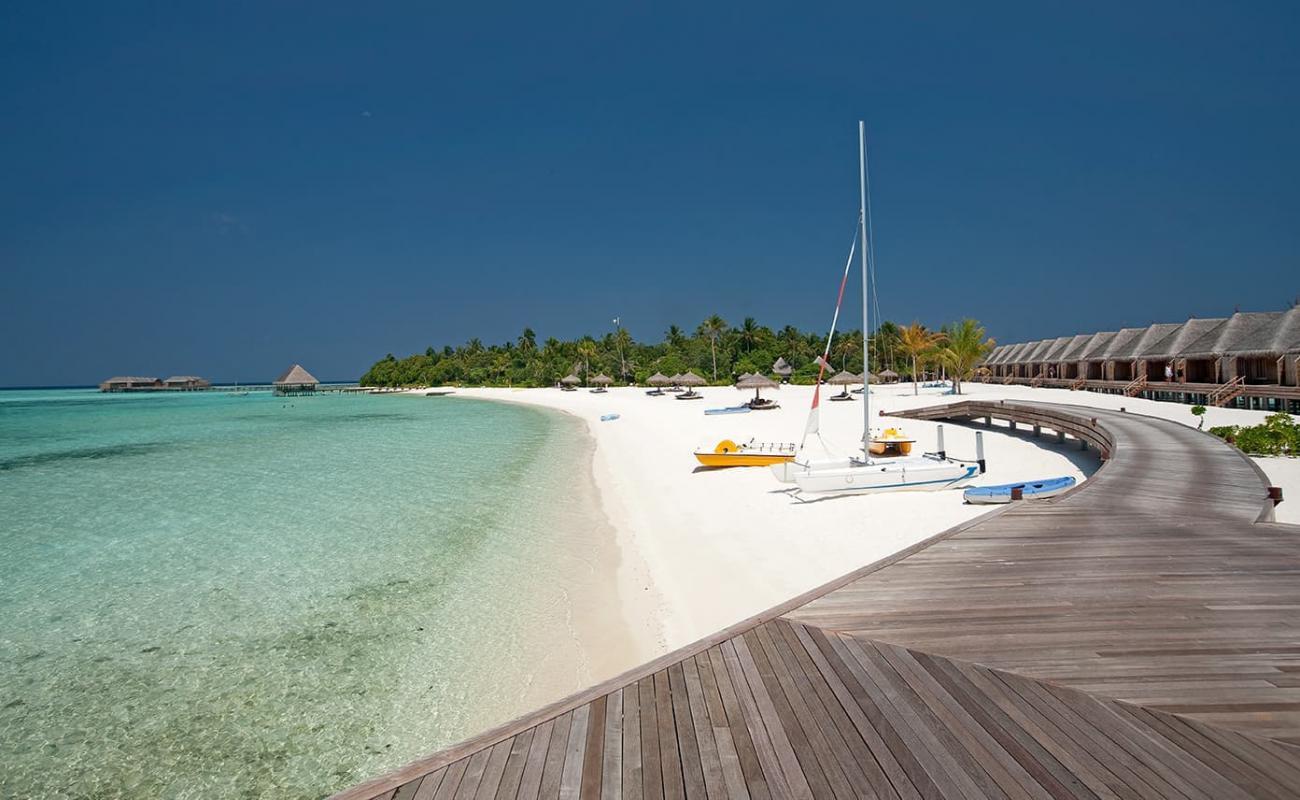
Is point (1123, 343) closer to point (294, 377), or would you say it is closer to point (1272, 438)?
point (1272, 438)

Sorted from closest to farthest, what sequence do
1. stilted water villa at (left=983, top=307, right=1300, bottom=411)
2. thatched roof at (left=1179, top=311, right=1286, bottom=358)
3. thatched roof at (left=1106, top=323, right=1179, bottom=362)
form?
1. stilted water villa at (left=983, top=307, right=1300, bottom=411)
2. thatched roof at (left=1179, top=311, right=1286, bottom=358)
3. thatched roof at (left=1106, top=323, right=1179, bottom=362)

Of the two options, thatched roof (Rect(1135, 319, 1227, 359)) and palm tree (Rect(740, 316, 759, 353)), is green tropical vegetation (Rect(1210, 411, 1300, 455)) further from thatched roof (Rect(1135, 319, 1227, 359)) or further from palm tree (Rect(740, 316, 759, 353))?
palm tree (Rect(740, 316, 759, 353))

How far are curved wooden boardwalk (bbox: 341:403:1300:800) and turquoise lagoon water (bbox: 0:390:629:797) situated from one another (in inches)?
123

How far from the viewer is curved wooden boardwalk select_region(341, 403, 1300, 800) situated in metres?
2.93

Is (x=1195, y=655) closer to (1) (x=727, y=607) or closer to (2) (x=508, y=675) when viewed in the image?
(1) (x=727, y=607)

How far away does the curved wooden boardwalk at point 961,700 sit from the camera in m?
2.93

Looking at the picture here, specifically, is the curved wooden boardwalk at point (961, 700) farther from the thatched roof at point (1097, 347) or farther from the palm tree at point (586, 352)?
the palm tree at point (586, 352)

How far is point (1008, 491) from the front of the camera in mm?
11695

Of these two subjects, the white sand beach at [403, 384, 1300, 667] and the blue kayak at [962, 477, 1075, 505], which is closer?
the white sand beach at [403, 384, 1300, 667]

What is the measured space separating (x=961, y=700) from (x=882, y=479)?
957 centimetres

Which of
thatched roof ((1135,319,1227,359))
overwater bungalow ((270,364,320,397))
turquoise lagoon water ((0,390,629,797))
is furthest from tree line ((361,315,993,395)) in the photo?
turquoise lagoon water ((0,390,629,797))

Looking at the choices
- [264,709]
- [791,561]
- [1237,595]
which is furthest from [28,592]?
[1237,595]

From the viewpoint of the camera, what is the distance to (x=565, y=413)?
48781mm

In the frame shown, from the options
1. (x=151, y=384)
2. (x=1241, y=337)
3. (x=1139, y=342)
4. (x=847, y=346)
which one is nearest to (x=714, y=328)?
(x=847, y=346)
